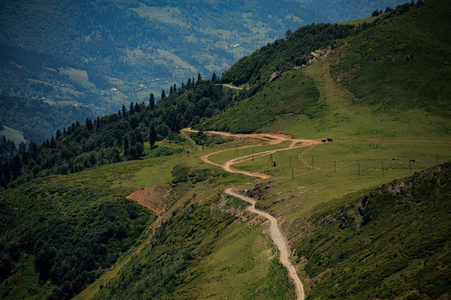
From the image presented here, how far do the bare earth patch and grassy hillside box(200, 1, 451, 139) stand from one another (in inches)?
1787

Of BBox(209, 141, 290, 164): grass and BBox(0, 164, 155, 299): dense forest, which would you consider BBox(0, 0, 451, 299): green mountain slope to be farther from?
BBox(209, 141, 290, 164): grass

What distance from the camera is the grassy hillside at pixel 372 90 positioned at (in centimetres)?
13588

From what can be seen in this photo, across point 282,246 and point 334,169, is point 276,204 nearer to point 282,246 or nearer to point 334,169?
point 282,246

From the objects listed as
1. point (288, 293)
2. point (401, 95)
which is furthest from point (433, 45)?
point (288, 293)

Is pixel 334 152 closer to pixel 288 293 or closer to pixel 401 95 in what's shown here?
pixel 401 95

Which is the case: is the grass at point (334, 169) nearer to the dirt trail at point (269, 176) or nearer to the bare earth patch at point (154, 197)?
the dirt trail at point (269, 176)

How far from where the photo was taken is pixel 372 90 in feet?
508

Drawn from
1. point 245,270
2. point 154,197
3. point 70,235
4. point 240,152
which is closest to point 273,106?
point 240,152

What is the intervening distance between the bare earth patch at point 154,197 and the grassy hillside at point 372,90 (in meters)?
45.4

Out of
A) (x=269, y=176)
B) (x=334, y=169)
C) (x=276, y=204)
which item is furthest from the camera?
(x=269, y=176)

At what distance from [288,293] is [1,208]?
123877 mm

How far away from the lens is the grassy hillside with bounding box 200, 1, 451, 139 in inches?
5349

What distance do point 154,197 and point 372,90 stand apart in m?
80.2

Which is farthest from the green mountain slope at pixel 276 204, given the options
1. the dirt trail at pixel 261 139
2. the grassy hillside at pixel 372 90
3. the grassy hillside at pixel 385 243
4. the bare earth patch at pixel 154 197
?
the dirt trail at pixel 261 139
